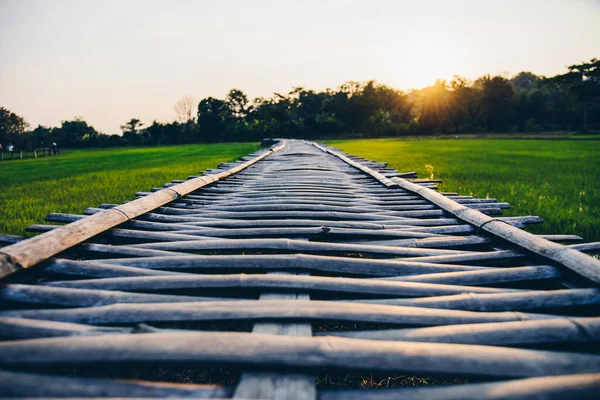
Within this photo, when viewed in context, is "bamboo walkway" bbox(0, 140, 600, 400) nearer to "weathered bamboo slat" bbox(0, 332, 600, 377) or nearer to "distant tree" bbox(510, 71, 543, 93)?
"weathered bamboo slat" bbox(0, 332, 600, 377)

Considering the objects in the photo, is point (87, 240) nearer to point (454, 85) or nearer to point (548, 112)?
point (548, 112)

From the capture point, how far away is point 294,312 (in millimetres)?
862

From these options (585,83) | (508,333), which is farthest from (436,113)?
(508,333)

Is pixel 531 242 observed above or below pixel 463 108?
below

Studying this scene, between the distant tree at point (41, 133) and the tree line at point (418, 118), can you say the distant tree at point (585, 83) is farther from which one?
the distant tree at point (41, 133)

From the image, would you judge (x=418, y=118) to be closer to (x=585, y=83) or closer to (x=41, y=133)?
(x=585, y=83)

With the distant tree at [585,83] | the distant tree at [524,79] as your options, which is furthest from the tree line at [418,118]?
the distant tree at [524,79]

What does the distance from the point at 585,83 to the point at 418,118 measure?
15.3 meters

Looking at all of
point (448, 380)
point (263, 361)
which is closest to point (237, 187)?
point (448, 380)

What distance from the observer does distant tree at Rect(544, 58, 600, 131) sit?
32.4 m

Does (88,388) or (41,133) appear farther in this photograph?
(41,133)

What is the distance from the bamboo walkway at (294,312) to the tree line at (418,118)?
107 feet

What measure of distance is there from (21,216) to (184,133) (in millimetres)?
39735

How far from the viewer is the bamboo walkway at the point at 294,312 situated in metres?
0.68
